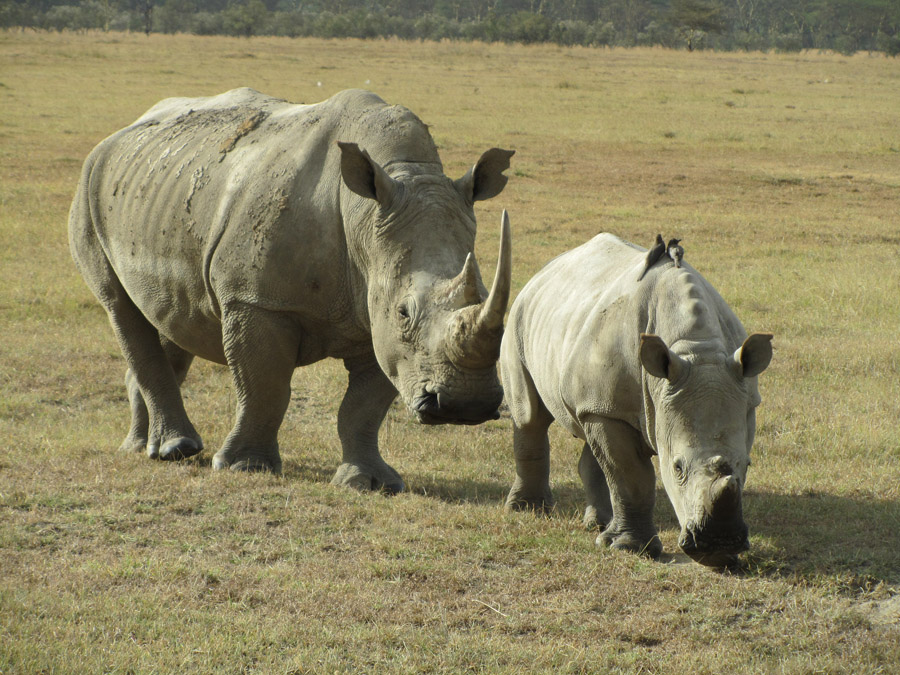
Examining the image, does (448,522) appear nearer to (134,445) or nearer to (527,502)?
(527,502)

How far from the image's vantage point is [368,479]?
6.64 m

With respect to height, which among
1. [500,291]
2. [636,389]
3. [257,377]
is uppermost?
[500,291]

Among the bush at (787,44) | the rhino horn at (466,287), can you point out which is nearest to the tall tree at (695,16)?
the bush at (787,44)

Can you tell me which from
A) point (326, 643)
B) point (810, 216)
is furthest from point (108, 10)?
point (326, 643)

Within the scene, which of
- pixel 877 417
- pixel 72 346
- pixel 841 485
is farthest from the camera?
pixel 72 346

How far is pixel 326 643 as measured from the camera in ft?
14.7

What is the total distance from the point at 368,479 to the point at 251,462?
2.30 feet

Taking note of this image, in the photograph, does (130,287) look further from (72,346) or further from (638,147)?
(638,147)

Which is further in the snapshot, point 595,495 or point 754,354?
point 595,495

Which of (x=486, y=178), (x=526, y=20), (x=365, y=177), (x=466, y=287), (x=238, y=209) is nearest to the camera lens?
(x=466, y=287)

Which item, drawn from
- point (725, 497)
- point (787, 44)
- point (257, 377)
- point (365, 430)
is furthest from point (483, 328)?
point (787, 44)

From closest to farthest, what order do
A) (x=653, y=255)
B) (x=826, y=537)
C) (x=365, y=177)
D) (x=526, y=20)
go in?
(x=653, y=255)
(x=826, y=537)
(x=365, y=177)
(x=526, y=20)

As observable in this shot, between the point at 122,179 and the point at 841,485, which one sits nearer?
the point at 841,485

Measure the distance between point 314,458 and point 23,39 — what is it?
4058cm
